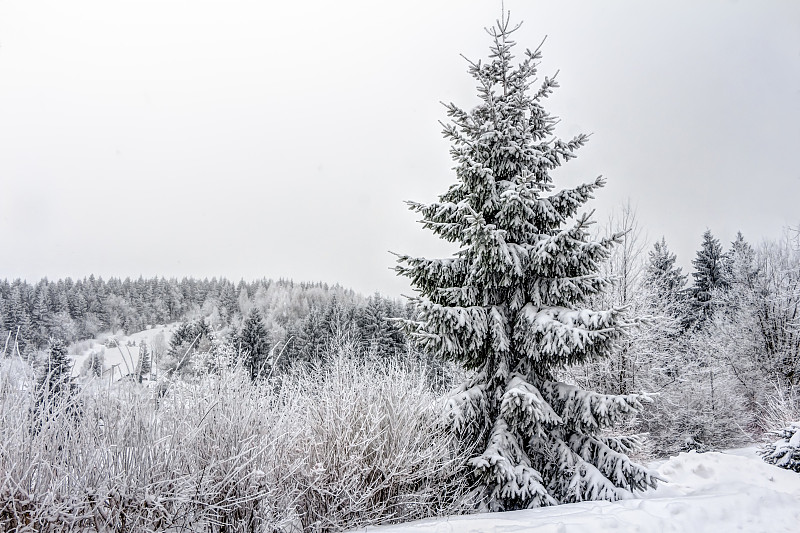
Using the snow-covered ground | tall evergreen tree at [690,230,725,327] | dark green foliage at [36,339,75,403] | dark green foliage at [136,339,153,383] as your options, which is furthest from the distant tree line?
tall evergreen tree at [690,230,725,327]

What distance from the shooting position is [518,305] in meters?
7.18

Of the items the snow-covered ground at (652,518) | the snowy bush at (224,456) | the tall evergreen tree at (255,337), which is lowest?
the snow-covered ground at (652,518)

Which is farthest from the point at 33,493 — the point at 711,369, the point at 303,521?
the point at 711,369

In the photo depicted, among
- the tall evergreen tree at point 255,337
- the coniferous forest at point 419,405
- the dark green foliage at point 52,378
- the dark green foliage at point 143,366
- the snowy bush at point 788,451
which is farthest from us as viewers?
the tall evergreen tree at point 255,337

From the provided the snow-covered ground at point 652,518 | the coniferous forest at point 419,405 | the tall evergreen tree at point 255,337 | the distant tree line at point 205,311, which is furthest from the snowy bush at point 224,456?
the tall evergreen tree at point 255,337

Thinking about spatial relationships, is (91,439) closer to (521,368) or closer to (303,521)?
(303,521)

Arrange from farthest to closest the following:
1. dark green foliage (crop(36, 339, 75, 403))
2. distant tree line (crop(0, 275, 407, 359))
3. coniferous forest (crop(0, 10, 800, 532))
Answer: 1. distant tree line (crop(0, 275, 407, 359))
2. dark green foliage (crop(36, 339, 75, 403))
3. coniferous forest (crop(0, 10, 800, 532))

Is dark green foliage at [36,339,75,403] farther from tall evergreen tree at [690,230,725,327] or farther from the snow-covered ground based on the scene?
tall evergreen tree at [690,230,725,327]

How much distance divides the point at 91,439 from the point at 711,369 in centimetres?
2110

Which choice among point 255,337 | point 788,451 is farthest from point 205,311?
point 788,451

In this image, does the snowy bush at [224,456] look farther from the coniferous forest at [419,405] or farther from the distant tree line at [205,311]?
the distant tree line at [205,311]

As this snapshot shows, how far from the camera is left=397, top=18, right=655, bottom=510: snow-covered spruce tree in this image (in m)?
6.33

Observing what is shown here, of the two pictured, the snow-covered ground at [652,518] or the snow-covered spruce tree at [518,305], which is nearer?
the snow-covered ground at [652,518]

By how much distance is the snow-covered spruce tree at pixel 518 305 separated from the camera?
6328mm
